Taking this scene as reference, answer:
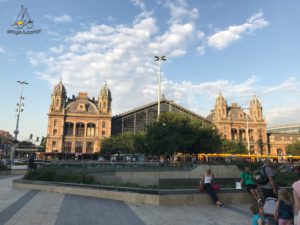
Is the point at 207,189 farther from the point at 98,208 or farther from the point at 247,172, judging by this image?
the point at 98,208

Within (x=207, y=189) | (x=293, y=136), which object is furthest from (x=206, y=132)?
(x=293, y=136)

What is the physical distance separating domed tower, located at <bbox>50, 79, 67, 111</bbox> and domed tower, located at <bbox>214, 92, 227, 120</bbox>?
52959 millimetres

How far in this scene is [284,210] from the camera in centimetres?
576

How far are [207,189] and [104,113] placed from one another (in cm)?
7843

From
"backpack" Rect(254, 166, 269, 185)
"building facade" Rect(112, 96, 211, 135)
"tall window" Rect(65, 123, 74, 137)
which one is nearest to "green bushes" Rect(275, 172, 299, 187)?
"backpack" Rect(254, 166, 269, 185)

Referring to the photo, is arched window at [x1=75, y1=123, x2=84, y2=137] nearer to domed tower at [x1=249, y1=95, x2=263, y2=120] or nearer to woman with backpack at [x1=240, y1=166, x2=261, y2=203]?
domed tower at [x1=249, y1=95, x2=263, y2=120]

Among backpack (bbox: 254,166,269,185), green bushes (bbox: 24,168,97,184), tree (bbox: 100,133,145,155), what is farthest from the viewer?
tree (bbox: 100,133,145,155)

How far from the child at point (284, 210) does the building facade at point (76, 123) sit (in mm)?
80688

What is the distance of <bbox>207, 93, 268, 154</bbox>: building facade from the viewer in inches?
3862

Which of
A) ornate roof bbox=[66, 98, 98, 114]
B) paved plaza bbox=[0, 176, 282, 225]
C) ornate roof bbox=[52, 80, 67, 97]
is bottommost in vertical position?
paved plaza bbox=[0, 176, 282, 225]

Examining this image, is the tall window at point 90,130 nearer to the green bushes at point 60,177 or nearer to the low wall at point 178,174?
the low wall at point 178,174

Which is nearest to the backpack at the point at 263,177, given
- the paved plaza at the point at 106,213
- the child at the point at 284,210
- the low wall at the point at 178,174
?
the paved plaza at the point at 106,213

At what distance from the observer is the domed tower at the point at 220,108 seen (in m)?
99.4

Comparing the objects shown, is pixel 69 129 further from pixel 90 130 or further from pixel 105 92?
pixel 105 92
